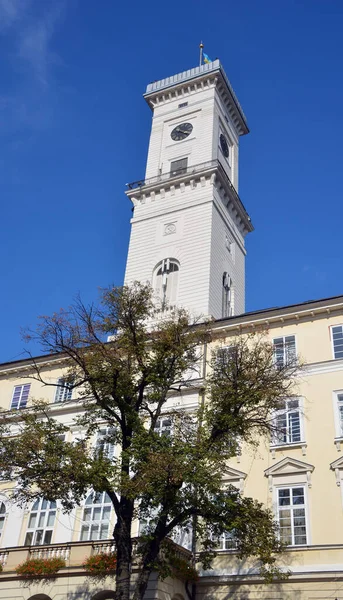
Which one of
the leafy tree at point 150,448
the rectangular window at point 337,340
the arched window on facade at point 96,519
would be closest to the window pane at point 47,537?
the arched window on facade at point 96,519

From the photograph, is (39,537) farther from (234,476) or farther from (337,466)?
(337,466)

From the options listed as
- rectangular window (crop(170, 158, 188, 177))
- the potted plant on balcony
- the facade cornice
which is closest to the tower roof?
rectangular window (crop(170, 158, 188, 177))

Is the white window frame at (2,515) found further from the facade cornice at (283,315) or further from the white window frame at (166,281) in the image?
the white window frame at (166,281)

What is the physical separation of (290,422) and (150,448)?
871 centimetres

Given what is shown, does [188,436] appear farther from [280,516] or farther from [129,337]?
[280,516]

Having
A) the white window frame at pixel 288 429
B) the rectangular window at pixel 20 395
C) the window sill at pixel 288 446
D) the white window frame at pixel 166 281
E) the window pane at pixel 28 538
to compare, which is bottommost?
the window pane at pixel 28 538

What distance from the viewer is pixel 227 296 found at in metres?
43.1

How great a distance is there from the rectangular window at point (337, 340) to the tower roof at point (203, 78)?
3009 cm

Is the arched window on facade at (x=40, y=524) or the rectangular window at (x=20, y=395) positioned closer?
the arched window on facade at (x=40, y=524)

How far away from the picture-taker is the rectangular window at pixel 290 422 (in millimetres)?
26484

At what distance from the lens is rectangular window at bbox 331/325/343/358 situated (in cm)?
2780

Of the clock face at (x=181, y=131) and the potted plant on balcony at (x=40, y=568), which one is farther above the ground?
the clock face at (x=181, y=131)

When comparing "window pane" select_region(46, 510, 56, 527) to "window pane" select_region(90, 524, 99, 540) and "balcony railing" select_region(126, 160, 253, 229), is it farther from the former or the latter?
"balcony railing" select_region(126, 160, 253, 229)

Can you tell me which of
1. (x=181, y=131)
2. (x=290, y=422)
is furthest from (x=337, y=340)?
(x=181, y=131)
